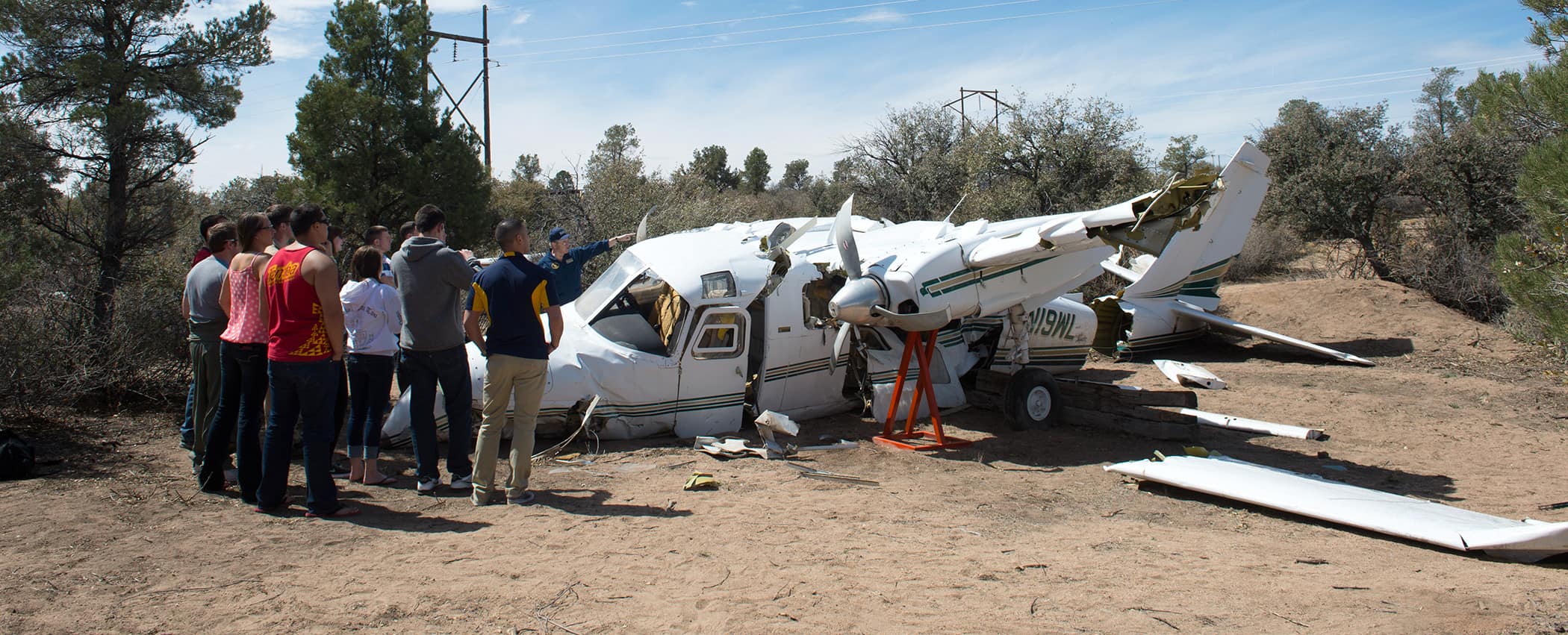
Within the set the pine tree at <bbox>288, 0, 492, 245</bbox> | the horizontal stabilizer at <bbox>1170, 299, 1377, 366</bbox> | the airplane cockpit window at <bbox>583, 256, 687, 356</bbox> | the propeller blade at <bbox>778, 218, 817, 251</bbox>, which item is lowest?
the horizontal stabilizer at <bbox>1170, 299, 1377, 366</bbox>

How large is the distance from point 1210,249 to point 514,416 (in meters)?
12.9

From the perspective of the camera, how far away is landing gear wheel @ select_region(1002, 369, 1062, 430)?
9.55m

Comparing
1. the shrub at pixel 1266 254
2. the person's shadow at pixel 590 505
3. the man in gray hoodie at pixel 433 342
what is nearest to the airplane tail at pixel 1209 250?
the shrub at pixel 1266 254

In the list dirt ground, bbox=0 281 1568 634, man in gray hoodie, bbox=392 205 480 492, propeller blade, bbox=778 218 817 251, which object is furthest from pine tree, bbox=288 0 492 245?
man in gray hoodie, bbox=392 205 480 492

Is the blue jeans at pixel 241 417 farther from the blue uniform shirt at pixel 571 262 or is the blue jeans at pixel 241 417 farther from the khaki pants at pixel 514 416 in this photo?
the blue uniform shirt at pixel 571 262

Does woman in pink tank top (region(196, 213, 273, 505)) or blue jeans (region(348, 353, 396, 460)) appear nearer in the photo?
woman in pink tank top (region(196, 213, 273, 505))

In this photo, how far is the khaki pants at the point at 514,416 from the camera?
19.4 ft

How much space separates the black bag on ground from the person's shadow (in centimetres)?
382

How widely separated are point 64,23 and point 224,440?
23.8 ft

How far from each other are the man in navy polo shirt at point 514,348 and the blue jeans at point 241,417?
1399 millimetres

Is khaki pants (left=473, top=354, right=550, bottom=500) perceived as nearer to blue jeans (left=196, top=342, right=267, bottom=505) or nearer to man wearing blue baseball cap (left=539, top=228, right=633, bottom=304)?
blue jeans (left=196, top=342, right=267, bottom=505)

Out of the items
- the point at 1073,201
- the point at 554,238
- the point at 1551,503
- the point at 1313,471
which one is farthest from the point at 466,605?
the point at 1073,201

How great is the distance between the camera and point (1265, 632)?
4051 mm

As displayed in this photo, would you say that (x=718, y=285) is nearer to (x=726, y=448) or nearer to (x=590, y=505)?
(x=726, y=448)
